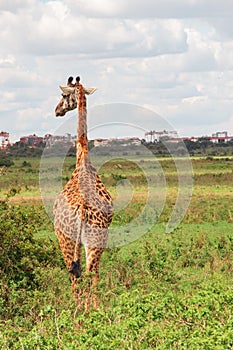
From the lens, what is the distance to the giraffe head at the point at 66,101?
1023 cm

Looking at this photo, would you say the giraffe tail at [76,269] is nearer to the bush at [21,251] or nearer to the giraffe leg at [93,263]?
the giraffe leg at [93,263]

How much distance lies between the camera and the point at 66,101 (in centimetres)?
1035

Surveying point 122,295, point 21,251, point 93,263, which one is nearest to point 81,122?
point 93,263

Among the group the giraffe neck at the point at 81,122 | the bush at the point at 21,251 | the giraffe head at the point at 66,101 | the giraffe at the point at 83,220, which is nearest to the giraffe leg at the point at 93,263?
the giraffe at the point at 83,220

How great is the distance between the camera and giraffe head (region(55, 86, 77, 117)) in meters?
10.2

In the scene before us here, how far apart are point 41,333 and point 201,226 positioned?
13.1m

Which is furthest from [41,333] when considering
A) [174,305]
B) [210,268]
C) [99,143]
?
[210,268]

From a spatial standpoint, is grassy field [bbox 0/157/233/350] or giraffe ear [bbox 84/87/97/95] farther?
giraffe ear [bbox 84/87/97/95]

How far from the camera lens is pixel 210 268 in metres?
13.2

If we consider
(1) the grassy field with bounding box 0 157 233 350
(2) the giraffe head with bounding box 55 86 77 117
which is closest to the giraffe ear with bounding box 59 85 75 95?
(2) the giraffe head with bounding box 55 86 77 117

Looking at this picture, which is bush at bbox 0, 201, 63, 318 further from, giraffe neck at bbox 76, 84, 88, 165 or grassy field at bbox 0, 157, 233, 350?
Answer: giraffe neck at bbox 76, 84, 88, 165

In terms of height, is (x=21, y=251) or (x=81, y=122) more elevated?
(x=81, y=122)

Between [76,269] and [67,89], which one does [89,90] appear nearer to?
[67,89]

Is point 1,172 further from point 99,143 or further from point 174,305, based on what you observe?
point 174,305
